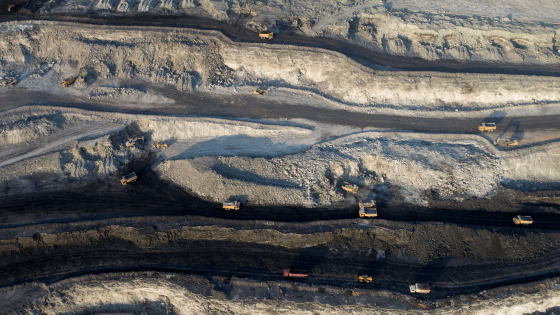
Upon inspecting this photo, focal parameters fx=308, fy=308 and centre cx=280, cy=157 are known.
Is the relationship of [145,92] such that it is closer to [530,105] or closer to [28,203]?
[28,203]

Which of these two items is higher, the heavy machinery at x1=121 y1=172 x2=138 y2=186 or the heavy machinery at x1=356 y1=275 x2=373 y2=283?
the heavy machinery at x1=121 y1=172 x2=138 y2=186

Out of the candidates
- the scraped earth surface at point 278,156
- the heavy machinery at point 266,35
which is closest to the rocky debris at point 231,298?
the scraped earth surface at point 278,156

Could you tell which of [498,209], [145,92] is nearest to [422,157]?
[498,209]

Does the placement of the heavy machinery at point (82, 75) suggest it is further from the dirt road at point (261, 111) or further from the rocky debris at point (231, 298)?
the rocky debris at point (231, 298)

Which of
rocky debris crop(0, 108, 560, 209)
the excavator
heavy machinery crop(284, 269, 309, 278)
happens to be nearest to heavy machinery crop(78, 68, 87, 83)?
the excavator

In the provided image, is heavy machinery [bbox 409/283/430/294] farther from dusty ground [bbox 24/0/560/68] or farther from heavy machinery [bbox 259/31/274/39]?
heavy machinery [bbox 259/31/274/39]

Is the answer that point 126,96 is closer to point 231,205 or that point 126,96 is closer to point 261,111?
point 261,111

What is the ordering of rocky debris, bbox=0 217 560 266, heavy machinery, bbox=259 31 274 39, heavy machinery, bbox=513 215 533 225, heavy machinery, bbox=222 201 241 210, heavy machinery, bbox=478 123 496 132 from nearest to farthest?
rocky debris, bbox=0 217 560 266
heavy machinery, bbox=513 215 533 225
heavy machinery, bbox=222 201 241 210
heavy machinery, bbox=478 123 496 132
heavy machinery, bbox=259 31 274 39
